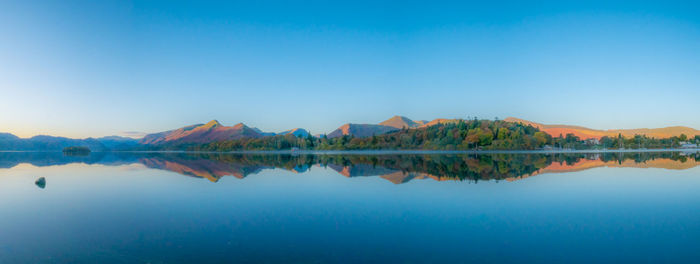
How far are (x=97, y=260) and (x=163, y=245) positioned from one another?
1.24 m

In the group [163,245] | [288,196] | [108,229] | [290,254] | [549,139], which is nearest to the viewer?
[290,254]

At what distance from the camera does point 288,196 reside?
1532cm

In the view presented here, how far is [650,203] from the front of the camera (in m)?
12.8

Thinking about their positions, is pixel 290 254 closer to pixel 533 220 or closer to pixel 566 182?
pixel 533 220

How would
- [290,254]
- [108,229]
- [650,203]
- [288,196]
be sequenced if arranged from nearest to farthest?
1. [290,254]
2. [108,229]
3. [650,203]
4. [288,196]

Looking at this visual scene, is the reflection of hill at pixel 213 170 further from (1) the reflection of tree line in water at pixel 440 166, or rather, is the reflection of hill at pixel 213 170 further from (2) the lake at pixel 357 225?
(2) the lake at pixel 357 225

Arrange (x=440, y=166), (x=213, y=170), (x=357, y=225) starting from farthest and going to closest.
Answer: (x=440, y=166) → (x=213, y=170) → (x=357, y=225)

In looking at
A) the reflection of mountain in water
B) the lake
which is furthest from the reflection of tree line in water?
the lake

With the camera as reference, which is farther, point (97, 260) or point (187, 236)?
point (187, 236)

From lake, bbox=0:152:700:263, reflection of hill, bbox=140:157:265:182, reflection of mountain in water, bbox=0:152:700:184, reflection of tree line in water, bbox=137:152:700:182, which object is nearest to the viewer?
lake, bbox=0:152:700:263

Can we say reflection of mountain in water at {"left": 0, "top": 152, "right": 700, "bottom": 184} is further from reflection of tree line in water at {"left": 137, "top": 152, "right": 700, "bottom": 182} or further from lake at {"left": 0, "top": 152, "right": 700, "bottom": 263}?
lake at {"left": 0, "top": 152, "right": 700, "bottom": 263}

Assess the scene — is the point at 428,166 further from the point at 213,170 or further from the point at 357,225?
the point at 357,225

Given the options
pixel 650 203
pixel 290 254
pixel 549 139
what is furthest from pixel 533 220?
pixel 549 139

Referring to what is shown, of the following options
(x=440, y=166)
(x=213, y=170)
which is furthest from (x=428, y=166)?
(x=213, y=170)
